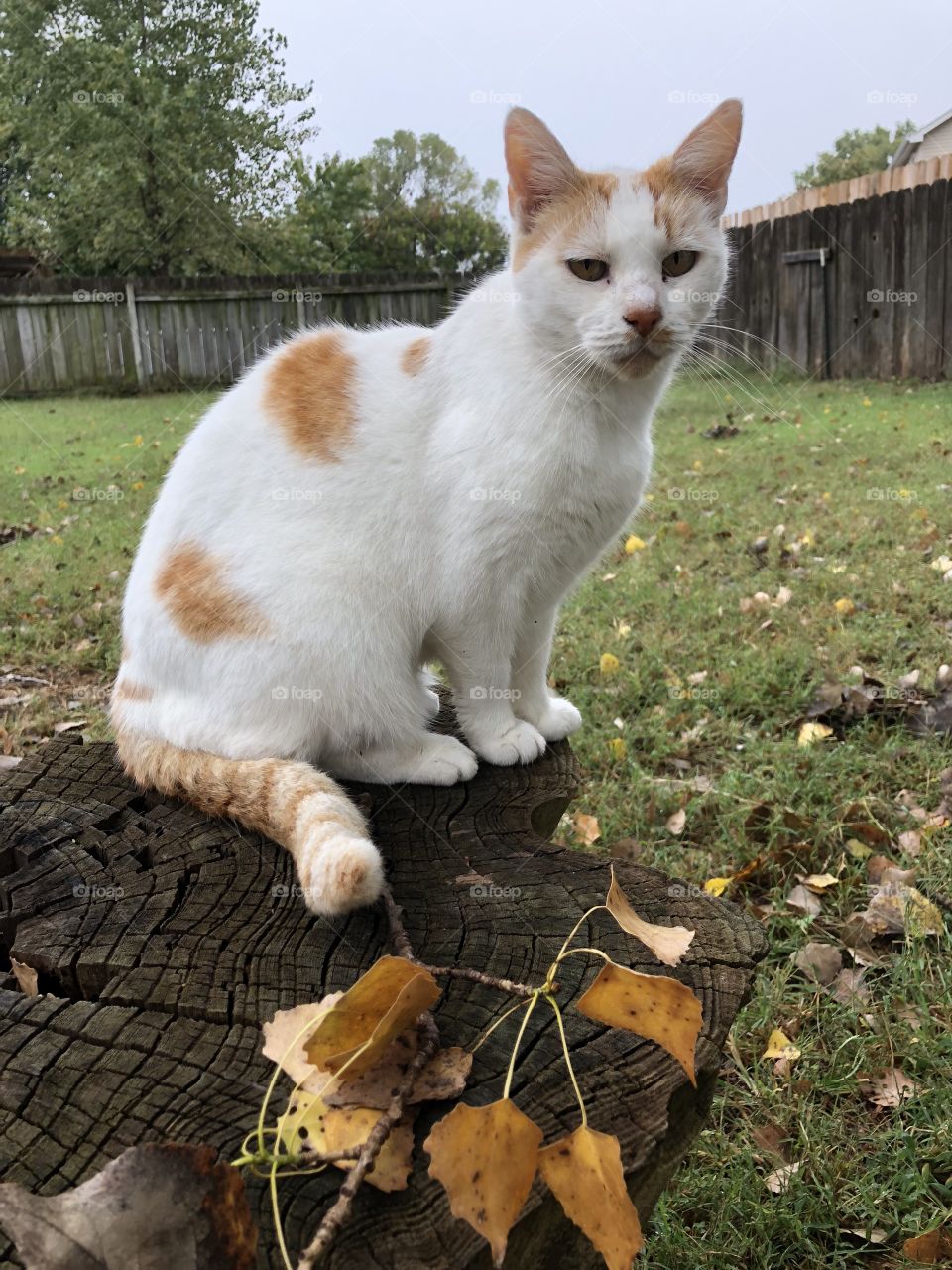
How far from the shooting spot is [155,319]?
37.2ft

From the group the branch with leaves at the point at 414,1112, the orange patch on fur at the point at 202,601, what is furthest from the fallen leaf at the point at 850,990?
the orange patch on fur at the point at 202,601

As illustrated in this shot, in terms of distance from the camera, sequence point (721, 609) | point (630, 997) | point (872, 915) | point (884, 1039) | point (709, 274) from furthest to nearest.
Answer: point (721, 609)
point (872, 915)
point (709, 274)
point (884, 1039)
point (630, 997)

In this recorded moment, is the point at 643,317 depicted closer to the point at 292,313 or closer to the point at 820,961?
the point at 820,961

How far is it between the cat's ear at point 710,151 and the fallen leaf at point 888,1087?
1.82 m

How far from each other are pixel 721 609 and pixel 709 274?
2.14 metres

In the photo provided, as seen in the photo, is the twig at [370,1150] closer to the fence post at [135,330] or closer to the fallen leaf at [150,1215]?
the fallen leaf at [150,1215]

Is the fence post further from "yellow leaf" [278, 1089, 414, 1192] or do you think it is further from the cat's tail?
"yellow leaf" [278, 1089, 414, 1192]

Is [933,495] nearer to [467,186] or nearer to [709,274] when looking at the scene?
[709,274]

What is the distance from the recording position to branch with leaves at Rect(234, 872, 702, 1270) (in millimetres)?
930

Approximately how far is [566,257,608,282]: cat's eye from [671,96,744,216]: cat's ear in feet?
0.96

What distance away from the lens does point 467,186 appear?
9109 millimetres

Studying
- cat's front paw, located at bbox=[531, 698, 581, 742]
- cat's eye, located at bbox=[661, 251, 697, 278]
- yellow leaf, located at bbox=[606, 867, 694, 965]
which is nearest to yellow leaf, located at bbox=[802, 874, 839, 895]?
cat's front paw, located at bbox=[531, 698, 581, 742]

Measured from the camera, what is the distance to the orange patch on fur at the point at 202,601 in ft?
5.99

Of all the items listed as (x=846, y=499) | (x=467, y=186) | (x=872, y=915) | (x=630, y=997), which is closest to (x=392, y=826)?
(x=630, y=997)
